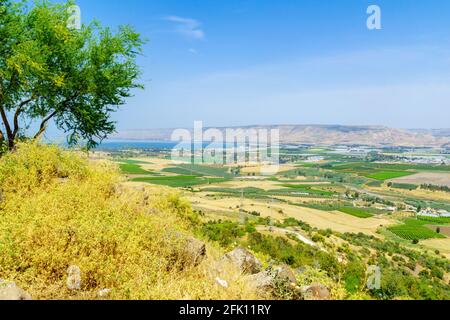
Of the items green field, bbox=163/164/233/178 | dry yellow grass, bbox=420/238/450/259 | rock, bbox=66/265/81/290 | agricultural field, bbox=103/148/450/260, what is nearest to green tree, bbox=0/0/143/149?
rock, bbox=66/265/81/290

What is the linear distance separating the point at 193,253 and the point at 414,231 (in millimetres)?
80547

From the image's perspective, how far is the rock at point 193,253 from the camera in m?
7.28

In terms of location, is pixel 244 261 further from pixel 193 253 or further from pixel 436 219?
pixel 436 219

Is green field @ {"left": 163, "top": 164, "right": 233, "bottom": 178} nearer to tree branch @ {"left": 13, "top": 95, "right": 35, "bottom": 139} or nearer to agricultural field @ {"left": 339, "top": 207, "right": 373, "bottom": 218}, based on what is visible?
agricultural field @ {"left": 339, "top": 207, "right": 373, "bottom": 218}

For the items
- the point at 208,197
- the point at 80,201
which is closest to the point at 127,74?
the point at 80,201

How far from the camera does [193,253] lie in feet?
24.2

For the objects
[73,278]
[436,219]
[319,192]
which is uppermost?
[73,278]

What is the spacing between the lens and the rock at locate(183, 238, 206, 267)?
7275 millimetres

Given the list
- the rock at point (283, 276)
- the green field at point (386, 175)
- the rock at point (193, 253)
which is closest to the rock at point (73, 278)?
the rock at point (193, 253)

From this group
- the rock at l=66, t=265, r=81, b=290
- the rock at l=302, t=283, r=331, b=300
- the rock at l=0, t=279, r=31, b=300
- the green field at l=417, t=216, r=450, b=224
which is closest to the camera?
the rock at l=0, t=279, r=31, b=300

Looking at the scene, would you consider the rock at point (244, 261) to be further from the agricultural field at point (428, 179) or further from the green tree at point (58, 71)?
the agricultural field at point (428, 179)

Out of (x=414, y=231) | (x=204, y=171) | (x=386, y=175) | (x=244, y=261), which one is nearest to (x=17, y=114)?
(x=244, y=261)

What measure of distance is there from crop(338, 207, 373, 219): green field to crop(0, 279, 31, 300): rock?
86.4 m
